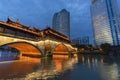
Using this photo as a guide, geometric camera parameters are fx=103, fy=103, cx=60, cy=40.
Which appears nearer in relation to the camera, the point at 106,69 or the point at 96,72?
the point at 96,72

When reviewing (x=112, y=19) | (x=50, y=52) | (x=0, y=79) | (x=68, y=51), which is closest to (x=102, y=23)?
(x=112, y=19)

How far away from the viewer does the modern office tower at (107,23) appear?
107 meters

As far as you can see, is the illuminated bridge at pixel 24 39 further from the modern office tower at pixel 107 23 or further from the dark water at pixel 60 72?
the modern office tower at pixel 107 23

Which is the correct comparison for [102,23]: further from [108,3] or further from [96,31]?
[108,3]

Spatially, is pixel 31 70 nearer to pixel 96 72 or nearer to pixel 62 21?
pixel 96 72

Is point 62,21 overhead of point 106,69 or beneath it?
overhead

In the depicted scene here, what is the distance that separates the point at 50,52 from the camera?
34562 millimetres

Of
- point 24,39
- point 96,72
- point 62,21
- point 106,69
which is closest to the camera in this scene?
point 96,72

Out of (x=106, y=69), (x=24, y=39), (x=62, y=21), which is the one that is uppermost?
(x=62, y=21)

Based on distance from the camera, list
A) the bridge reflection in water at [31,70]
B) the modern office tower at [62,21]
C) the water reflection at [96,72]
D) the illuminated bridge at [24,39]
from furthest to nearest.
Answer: the modern office tower at [62,21]
the illuminated bridge at [24,39]
the bridge reflection in water at [31,70]
the water reflection at [96,72]

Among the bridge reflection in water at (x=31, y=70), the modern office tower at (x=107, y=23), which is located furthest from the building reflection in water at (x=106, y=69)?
the modern office tower at (x=107, y=23)

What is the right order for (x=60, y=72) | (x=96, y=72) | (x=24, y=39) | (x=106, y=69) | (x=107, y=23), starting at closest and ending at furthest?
(x=96, y=72) < (x=60, y=72) < (x=106, y=69) < (x=24, y=39) < (x=107, y=23)

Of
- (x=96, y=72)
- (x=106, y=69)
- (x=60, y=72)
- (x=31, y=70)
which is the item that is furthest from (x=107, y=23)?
(x=31, y=70)

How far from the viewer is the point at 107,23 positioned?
112m
